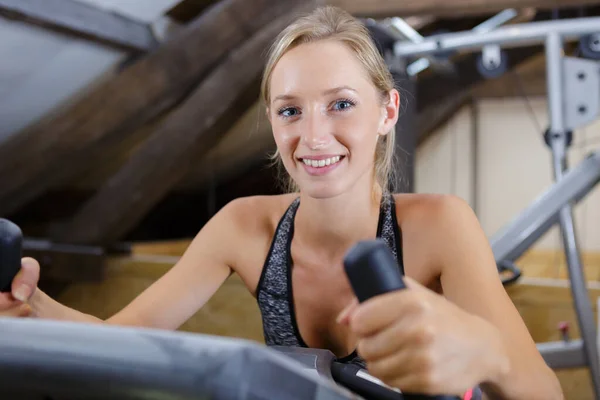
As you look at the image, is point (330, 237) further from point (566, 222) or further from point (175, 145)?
point (175, 145)

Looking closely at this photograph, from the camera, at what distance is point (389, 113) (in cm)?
97

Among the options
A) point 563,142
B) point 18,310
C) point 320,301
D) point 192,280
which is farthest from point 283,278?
point 563,142

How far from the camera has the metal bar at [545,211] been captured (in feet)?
6.49

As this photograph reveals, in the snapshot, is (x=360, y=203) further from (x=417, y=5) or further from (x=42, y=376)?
(x=417, y=5)

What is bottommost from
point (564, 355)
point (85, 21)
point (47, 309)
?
point (564, 355)

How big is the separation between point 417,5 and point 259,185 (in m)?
1.80

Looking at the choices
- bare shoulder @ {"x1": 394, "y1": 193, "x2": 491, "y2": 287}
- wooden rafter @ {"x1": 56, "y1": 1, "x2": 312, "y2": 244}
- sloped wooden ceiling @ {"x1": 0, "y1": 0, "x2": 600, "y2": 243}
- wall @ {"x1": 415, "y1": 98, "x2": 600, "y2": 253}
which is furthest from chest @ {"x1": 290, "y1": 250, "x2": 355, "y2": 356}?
wall @ {"x1": 415, "y1": 98, "x2": 600, "y2": 253}

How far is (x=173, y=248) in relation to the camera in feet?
11.8

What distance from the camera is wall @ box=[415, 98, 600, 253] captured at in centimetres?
395

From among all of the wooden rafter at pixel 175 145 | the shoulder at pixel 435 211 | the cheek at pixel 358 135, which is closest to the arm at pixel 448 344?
the shoulder at pixel 435 211

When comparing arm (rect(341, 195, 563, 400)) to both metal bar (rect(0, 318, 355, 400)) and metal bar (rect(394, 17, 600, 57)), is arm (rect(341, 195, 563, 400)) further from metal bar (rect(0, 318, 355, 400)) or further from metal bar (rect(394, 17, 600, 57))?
metal bar (rect(394, 17, 600, 57))

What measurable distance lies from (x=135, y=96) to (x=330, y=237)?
5.90ft

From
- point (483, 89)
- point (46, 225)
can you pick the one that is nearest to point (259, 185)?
point (46, 225)

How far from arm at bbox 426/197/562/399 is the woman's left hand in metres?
0.08
